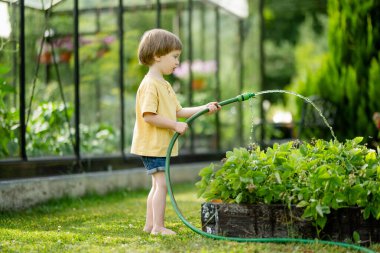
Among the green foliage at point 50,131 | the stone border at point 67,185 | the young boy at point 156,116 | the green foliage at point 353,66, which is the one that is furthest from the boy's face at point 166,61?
the green foliage at point 353,66

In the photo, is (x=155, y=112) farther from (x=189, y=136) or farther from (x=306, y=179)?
(x=189, y=136)

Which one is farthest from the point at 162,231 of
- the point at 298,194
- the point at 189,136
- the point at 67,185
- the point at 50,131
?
the point at 189,136

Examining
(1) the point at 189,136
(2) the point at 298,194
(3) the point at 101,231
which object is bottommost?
(3) the point at 101,231

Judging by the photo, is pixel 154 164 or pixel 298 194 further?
pixel 154 164

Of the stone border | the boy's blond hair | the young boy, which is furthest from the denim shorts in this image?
the stone border

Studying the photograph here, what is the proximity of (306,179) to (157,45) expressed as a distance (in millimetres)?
1116

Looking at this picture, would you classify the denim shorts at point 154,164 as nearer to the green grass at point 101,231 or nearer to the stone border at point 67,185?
the green grass at point 101,231

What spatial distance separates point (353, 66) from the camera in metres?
8.11

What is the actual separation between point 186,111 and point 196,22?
4862 mm

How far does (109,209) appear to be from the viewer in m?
5.27

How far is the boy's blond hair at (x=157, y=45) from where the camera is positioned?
13.4 feet

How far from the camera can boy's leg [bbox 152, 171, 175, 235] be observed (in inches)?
156

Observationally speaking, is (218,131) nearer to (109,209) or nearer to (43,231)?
(109,209)

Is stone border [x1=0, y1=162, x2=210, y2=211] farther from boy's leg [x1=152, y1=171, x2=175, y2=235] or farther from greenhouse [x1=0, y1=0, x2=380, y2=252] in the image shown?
boy's leg [x1=152, y1=171, x2=175, y2=235]
